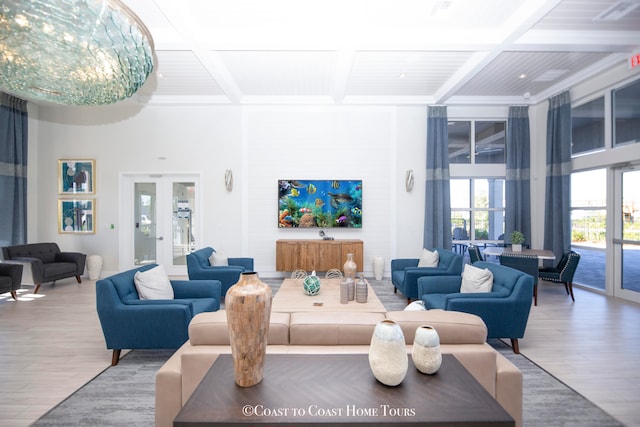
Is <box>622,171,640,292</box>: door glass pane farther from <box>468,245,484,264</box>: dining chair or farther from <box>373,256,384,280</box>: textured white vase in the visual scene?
<box>373,256,384,280</box>: textured white vase

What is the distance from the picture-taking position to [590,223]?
579 centimetres

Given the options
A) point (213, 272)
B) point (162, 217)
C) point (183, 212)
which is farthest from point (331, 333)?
point (162, 217)

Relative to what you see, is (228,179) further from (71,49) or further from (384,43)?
(71,49)

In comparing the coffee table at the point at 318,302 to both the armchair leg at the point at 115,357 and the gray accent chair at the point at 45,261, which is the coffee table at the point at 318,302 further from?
the gray accent chair at the point at 45,261

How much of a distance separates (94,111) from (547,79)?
893 centimetres

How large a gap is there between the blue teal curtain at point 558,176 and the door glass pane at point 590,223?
282 mm

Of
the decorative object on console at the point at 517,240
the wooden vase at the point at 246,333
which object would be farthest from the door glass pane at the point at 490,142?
the wooden vase at the point at 246,333

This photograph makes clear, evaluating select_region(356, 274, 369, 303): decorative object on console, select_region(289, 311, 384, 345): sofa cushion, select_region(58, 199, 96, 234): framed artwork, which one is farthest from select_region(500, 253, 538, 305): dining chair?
select_region(58, 199, 96, 234): framed artwork

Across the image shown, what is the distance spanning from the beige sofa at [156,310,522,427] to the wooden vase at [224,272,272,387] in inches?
17.9

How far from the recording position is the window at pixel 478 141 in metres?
6.93

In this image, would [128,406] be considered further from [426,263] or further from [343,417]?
[426,263]

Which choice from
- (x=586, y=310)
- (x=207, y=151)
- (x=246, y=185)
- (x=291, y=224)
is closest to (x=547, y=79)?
(x=586, y=310)

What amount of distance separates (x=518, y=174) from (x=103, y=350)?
7549 mm

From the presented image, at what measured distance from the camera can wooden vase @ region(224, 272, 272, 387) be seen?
1315mm
